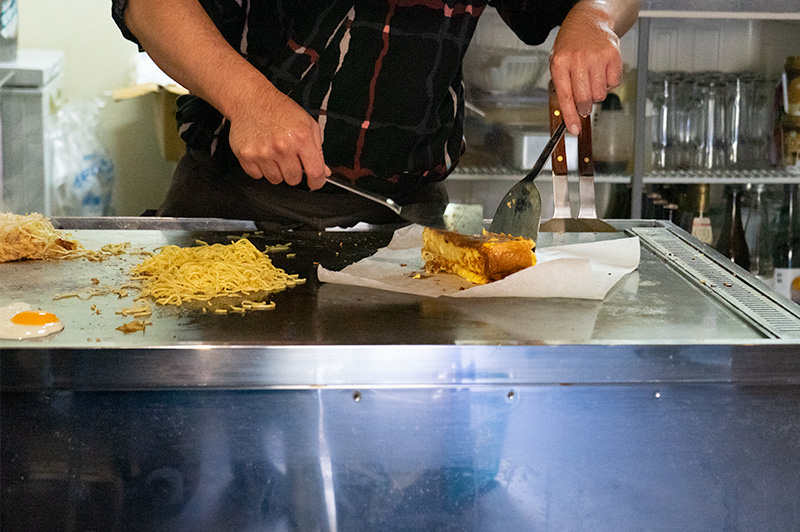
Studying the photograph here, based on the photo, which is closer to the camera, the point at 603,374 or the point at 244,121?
the point at 603,374

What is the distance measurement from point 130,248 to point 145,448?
2.08ft

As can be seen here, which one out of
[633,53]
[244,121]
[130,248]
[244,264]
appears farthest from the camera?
[633,53]

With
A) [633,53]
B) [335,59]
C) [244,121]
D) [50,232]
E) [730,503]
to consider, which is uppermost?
[633,53]

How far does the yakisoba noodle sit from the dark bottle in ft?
8.20

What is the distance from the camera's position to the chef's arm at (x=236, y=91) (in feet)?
4.21

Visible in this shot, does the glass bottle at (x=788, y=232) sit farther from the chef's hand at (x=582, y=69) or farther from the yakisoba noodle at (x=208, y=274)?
the yakisoba noodle at (x=208, y=274)

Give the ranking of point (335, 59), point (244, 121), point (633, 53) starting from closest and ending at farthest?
point (244, 121) → point (335, 59) → point (633, 53)

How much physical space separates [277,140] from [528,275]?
0.46m

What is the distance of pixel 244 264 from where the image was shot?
1218mm

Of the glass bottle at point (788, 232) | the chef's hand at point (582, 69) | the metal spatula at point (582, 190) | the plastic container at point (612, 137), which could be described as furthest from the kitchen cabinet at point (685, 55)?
the chef's hand at point (582, 69)

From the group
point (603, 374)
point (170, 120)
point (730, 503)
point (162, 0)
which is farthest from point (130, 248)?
point (170, 120)

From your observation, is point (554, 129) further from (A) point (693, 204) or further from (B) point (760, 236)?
(B) point (760, 236)

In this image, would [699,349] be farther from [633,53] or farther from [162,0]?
[633,53]

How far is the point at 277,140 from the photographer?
4.18 feet
